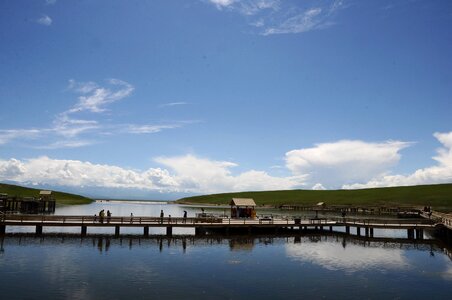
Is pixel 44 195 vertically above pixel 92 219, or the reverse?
pixel 44 195

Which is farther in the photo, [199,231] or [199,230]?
[199,230]

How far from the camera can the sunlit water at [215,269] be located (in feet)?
91.1

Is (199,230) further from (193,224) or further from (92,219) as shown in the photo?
(92,219)

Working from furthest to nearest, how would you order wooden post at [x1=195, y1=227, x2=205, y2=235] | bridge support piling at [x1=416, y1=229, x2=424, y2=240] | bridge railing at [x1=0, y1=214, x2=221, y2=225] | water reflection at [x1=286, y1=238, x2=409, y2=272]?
bridge support piling at [x1=416, y1=229, x2=424, y2=240] → wooden post at [x1=195, y1=227, x2=205, y2=235] → bridge railing at [x1=0, y1=214, x2=221, y2=225] → water reflection at [x1=286, y1=238, x2=409, y2=272]

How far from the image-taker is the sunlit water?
27766 millimetres

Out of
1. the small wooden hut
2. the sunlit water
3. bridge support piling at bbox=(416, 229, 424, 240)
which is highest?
the small wooden hut

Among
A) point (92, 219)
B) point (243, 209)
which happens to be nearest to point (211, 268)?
point (92, 219)

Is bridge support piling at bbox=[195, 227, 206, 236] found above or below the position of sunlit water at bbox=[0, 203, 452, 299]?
above

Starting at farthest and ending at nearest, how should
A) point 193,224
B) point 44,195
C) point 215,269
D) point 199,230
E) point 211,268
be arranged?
1. point 44,195
2. point 199,230
3. point 193,224
4. point 211,268
5. point 215,269

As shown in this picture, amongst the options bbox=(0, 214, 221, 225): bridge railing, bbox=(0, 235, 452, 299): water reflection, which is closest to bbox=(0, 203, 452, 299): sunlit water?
bbox=(0, 235, 452, 299): water reflection

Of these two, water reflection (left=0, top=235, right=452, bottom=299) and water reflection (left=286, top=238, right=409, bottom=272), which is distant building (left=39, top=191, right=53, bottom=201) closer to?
water reflection (left=0, top=235, right=452, bottom=299)

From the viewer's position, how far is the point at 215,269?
116ft

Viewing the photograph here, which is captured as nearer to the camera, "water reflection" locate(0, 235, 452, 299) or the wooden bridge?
"water reflection" locate(0, 235, 452, 299)

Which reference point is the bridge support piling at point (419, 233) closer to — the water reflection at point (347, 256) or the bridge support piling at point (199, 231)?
the water reflection at point (347, 256)
